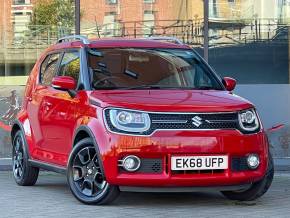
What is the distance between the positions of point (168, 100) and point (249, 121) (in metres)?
0.82

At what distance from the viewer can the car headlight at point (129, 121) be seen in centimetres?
684

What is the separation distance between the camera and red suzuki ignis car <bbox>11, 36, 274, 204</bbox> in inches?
269

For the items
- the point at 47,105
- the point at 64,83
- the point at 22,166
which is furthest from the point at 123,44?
the point at 22,166

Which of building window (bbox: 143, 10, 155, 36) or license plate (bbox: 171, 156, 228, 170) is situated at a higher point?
building window (bbox: 143, 10, 155, 36)

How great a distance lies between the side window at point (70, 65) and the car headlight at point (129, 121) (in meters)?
1.05

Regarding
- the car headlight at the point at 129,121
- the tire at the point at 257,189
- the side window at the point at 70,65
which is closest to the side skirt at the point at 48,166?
the side window at the point at 70,65

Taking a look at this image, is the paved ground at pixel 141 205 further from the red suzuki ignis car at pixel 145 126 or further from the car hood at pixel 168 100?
the car hood at pixel 168 100

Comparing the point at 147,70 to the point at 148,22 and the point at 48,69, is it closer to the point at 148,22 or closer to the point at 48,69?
the point at 48,69

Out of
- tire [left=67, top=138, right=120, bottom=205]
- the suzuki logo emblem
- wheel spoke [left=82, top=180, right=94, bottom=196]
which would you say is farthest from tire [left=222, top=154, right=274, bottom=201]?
wheel spoke [left=82, top=180, right=94, bottom=196]

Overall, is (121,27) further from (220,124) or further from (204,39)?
(220,124)

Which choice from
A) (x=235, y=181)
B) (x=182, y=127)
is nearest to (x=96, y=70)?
(x=182, y=127)

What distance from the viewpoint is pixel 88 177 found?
7.30m

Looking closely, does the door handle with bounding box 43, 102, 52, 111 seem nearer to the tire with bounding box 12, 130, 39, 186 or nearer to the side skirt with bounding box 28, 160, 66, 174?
the side skirt with bounding box 28, 160, 66, 174

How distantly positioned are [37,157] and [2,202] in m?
0.90
